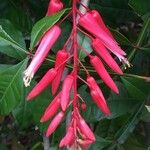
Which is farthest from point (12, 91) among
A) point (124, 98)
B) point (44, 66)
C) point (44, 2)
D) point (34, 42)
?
point (44, 2)

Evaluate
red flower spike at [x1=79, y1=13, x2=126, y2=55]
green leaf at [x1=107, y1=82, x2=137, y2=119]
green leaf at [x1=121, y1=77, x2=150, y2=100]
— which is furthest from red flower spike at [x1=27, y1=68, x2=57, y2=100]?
green leaf at [x1=107, y1=82, x2=137, y2=119]

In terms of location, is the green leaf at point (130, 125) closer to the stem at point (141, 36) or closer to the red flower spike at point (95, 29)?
the stem at point (141, 36)

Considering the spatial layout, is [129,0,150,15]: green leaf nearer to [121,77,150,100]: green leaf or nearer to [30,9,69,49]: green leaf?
[121,77,150,100]: green leaf

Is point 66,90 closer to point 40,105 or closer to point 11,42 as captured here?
point 11,42

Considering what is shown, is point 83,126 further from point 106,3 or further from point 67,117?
point 106,3

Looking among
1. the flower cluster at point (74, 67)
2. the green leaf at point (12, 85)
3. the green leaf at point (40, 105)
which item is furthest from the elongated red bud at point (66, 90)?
the green leaf at point (40, 105)
